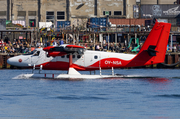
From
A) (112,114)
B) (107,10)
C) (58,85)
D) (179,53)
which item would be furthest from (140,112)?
(107,10)

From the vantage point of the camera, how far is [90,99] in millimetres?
23969

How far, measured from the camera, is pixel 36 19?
3327 inches

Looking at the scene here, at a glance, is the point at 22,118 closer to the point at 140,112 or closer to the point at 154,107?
the point at 140,112

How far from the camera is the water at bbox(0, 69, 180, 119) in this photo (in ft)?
63.8

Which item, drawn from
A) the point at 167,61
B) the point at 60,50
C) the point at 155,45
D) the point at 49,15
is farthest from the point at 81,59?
the point at 49,15

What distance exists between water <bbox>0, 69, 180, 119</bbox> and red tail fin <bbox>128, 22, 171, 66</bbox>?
196 centimetres

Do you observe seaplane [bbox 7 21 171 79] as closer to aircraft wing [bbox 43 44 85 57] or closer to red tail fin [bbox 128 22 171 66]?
red tail fin [bbox 128 22 171 66]

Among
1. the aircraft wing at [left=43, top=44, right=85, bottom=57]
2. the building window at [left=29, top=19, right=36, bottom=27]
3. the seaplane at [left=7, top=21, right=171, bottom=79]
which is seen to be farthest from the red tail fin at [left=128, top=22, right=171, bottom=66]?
the building window at [left=29, top=19, right=36, bottom=27]

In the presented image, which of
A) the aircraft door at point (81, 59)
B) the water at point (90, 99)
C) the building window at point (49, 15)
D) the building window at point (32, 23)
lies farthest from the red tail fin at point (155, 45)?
the building window at point (32, 23)

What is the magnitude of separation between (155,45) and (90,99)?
12.0 metres

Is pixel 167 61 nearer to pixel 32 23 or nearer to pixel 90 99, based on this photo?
pixel 90 99

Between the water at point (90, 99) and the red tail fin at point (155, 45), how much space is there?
6.42 ft

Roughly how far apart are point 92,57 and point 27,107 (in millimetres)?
13445

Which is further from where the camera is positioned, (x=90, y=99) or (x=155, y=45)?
(x=155, y=45)
